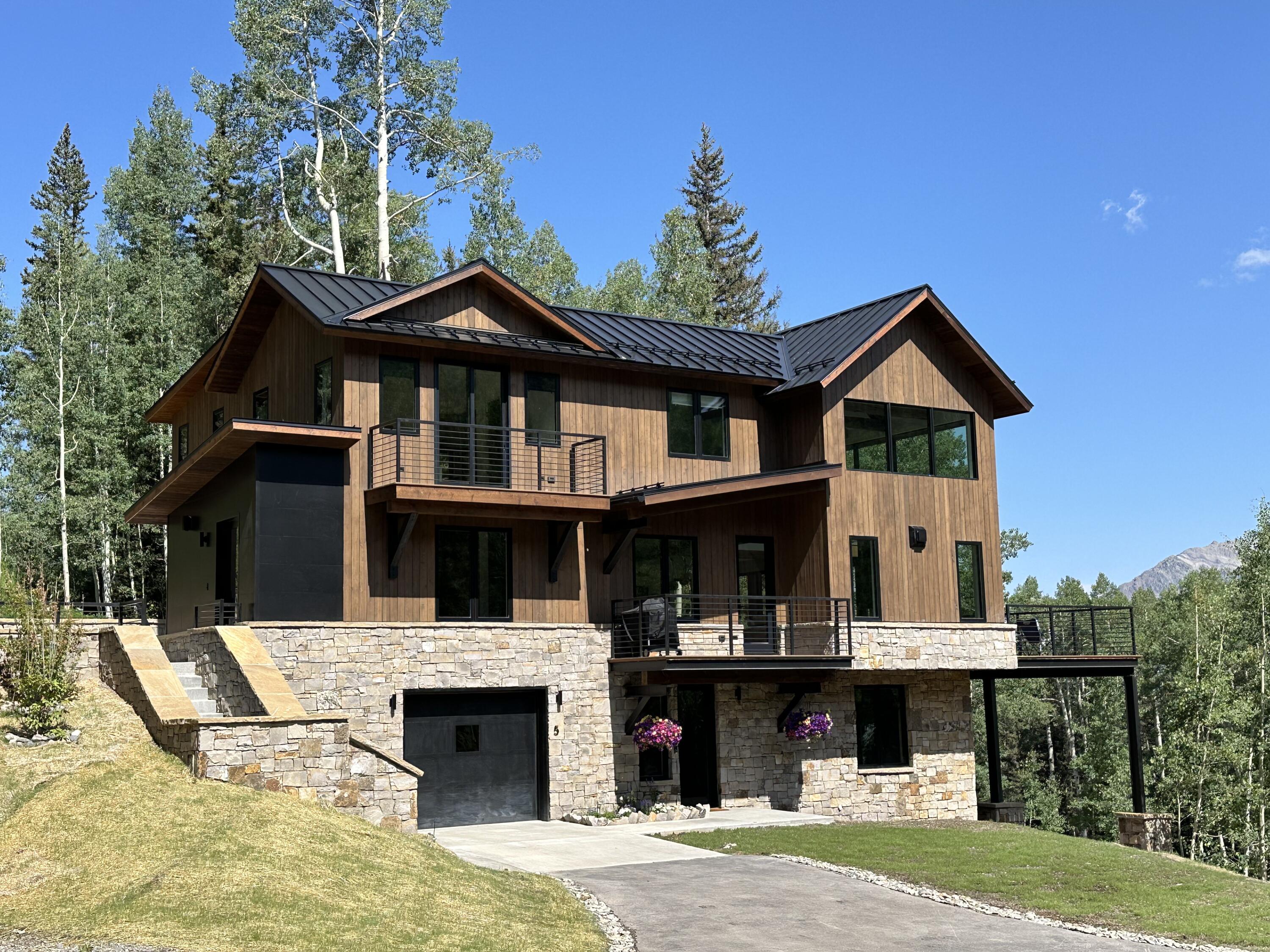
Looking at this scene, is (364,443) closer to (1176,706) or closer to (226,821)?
(226,821)

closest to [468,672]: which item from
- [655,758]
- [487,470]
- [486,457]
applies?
[487,470]

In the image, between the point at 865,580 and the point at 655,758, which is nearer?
the point at 655,758

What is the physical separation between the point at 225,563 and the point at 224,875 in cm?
1305

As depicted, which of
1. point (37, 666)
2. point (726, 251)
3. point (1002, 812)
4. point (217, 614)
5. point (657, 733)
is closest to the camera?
point (37, 666)

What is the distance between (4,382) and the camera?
42406 millimetres

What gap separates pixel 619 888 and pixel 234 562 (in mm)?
11309

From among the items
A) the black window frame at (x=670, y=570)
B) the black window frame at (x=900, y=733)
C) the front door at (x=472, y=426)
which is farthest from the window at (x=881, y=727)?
the front door at (x=472, y=426)

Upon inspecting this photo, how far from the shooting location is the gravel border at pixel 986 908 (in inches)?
545

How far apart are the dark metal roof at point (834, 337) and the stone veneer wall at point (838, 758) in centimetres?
627

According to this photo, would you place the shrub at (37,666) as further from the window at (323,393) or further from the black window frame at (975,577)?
the black window frame at (975,577)

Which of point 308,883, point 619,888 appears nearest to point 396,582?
point 619,888

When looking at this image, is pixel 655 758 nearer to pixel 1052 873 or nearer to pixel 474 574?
pixel 474 574

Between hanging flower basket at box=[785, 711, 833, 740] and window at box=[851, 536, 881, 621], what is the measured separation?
2.16 meters

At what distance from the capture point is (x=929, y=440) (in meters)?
27.5
